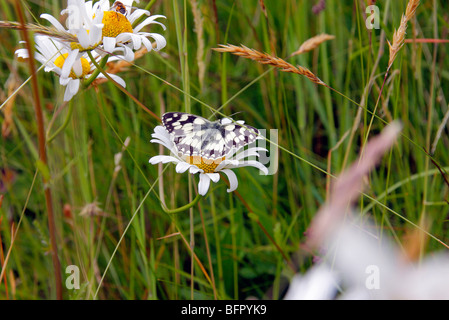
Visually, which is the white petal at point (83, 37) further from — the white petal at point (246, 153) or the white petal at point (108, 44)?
the white petal at point (246, 153)

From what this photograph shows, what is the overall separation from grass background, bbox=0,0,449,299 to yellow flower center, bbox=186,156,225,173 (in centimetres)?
22

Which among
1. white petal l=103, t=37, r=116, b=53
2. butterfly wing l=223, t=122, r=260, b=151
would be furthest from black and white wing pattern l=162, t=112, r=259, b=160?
white petal l=103, t=37, r=116, b=53

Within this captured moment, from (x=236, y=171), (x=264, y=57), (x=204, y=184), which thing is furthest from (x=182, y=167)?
(x=236, y=171)

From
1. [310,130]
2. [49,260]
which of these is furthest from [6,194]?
[310,130]

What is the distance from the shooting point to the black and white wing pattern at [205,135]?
0.50 meters

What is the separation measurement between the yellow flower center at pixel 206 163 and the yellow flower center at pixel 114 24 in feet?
0.58

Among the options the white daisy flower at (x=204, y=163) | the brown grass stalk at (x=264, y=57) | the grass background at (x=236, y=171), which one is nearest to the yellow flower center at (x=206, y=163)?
the white daisy flower at (x=204, y=163)

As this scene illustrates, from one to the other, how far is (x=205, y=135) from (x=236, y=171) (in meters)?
0.39

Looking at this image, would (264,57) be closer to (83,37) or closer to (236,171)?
(83,37)

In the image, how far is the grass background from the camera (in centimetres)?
76

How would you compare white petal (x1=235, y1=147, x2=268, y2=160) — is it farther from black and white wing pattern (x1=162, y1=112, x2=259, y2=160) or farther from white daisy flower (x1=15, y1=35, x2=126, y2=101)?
white daisy flower (x1=15, y1=35, x2=126, y2=101)
